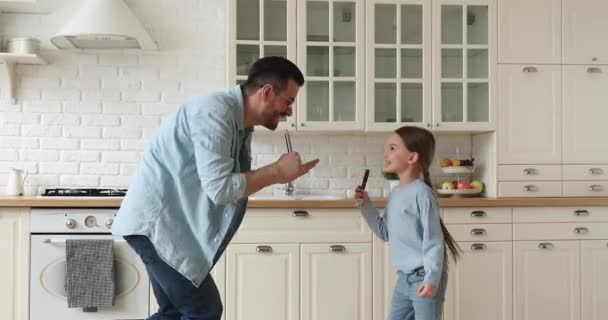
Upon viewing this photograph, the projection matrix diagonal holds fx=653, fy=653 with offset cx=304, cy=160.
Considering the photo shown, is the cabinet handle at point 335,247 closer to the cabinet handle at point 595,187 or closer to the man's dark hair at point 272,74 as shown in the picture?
the man's dark hair at point 272,74

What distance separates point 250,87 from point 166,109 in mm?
1955

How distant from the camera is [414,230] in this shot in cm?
242

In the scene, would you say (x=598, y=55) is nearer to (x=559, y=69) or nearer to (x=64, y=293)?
(x=559, y=69)

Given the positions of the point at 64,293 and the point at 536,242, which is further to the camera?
the point at 536,242

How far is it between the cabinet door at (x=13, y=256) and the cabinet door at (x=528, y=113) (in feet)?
8.57

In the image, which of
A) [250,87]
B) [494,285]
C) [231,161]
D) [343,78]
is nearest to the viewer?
[231,161]

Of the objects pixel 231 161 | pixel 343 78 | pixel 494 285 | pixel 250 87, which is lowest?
pixel 494 285

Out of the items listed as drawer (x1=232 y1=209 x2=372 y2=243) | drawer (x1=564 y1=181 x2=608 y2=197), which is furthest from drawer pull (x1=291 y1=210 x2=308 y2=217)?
drawer (x1=564 y1=181 x2=608 y2=197)

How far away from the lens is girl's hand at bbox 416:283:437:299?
2.26 m

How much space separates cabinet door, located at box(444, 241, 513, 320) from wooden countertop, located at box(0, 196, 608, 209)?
0.22 meters

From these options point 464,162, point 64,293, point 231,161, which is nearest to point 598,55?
point 464,162

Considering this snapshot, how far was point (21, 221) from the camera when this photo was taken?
317 cm

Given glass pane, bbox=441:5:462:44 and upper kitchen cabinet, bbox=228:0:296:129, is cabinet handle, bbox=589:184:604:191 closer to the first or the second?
glass pane, bbox=441:5:462:44

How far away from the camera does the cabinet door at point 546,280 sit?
350 centimetres
